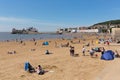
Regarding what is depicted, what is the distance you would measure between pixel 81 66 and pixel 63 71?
2.64m

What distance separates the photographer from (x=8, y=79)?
48.2 feet

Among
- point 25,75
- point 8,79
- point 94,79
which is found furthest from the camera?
point 25,75

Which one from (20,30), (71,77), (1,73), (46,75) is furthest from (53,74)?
(20,30)

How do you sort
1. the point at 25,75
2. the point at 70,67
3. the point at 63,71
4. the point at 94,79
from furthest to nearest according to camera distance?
the point at 70,67, the point at 63,71, the point at 25,75, the point at 94,79

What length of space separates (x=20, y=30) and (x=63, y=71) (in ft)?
601

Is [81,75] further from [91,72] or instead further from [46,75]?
[46,75]

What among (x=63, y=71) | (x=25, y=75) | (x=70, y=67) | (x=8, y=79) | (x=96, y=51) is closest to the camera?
(x=8, y=79)

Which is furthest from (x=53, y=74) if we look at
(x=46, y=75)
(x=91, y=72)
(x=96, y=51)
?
(x=96, y=51)

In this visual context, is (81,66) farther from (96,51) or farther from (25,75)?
(96,51)

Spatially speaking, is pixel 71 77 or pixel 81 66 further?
pixel 81 66

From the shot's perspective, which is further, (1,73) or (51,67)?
(51,67)

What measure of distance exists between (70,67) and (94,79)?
4.92 m

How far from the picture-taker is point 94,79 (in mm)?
13773

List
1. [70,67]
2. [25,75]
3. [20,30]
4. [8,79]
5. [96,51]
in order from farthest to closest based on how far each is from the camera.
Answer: [20,30] → [96,51] → [70,67] → [25,75] → [8,79]
